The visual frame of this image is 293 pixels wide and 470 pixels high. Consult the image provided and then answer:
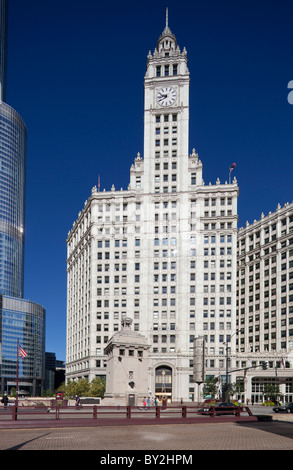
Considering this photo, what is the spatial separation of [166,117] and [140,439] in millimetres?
121574

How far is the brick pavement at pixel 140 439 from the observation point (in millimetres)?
21539

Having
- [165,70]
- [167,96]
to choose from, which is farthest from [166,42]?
[167,96]

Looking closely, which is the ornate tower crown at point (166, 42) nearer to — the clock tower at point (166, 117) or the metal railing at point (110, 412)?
the clock tower at point (166, 117)

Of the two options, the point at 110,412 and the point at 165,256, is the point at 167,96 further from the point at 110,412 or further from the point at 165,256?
the point at 110,412

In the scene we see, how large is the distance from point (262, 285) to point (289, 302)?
13018mm

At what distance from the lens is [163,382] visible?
123375 millimetres

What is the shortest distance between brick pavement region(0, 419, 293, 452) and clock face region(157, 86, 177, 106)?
118m

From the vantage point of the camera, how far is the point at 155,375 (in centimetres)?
12394

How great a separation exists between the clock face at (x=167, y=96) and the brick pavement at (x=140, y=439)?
118 m

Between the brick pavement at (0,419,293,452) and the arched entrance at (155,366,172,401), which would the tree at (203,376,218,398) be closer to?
the arched entrance at (155,366,172,401)

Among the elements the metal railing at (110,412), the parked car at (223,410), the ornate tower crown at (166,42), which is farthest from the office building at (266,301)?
the metal railing at (110,412)
